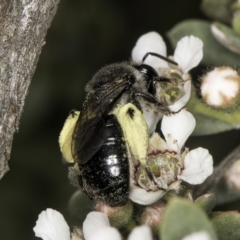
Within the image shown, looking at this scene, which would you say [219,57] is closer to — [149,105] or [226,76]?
[226,76]

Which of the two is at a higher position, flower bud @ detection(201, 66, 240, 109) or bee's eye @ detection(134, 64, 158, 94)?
bee's eye @ detection(134, 64, 158, 94)

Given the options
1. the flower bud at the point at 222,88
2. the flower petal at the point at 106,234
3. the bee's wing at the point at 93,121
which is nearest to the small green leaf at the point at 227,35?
the flower bud at the point at 222,88

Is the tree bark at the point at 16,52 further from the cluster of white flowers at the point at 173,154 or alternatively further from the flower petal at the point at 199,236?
the flower petal at the point at 199,236

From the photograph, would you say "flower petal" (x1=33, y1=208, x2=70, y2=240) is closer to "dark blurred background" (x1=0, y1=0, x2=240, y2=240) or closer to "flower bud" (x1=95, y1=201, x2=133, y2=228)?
"flower bud" (x1=95, y1=201, x2=133, y2=228)

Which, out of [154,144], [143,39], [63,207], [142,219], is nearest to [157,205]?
[142,219]

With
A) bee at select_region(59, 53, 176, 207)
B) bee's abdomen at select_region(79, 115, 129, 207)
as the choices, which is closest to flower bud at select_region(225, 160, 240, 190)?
bee at select_region(59, 53, 176, 207)

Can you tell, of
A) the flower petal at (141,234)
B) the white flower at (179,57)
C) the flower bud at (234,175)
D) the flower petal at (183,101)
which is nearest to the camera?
the flower petal at (141,234)
